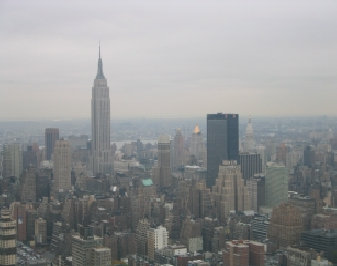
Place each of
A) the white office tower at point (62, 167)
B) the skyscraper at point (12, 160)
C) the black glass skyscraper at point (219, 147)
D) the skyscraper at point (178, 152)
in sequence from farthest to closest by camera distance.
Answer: the black glass skyscraper at point (219, 147) → the skyscraper at point (178, 152) → the white office tower at point (62, 167) → the skyscraper at point (12, 160)

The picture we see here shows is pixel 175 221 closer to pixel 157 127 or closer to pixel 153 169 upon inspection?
pixel 157 127

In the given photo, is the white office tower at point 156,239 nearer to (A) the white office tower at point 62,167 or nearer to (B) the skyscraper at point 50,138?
(B) the skyscraper at point 50,138

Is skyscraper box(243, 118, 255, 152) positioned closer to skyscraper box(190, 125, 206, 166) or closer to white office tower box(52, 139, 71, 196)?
skyscraper box(190, 125, 206, 166)

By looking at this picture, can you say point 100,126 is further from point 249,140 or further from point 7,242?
point 7,242

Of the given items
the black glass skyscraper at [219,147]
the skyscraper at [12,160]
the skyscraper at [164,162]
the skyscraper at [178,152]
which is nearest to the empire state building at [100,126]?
the skyscraper at [164,162]

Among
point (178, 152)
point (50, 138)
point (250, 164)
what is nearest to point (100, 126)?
point (178, 152)
